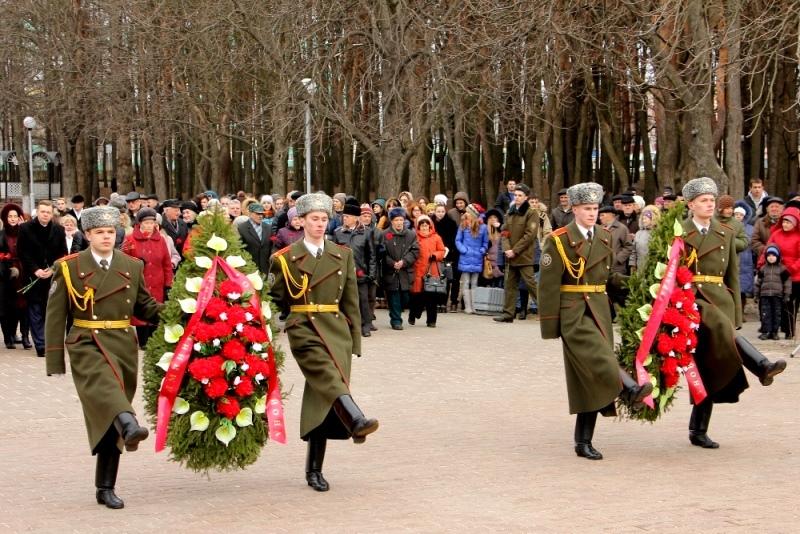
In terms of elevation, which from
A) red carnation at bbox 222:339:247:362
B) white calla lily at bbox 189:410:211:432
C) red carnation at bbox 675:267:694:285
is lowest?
white calla lily at bbox 189:410:211:432

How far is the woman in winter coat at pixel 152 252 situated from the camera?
53.9 ft

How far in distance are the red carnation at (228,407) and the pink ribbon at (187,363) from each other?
0.27m

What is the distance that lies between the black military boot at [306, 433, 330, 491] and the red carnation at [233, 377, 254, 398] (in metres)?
0.51

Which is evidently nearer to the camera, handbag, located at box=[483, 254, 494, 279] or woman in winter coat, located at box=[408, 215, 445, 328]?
woman in winter coat, located at box=[408, 215, 445, 328]

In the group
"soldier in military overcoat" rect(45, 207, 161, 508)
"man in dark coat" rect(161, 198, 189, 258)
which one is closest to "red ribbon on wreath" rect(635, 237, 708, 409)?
"soldier in military overcoat" rect(45, 207, 161, 508)

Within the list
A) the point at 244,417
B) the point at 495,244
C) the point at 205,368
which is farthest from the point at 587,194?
the point at 495,244

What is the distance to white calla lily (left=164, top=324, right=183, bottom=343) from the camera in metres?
8.57

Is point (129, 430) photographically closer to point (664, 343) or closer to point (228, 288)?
point (228, 288)

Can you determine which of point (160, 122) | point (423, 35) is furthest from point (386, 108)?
point (160, 122)

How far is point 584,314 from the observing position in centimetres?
984

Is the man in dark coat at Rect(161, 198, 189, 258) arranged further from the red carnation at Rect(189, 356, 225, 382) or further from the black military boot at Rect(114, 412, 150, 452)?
the black military boot at Rect(114, 412, 150, 452)

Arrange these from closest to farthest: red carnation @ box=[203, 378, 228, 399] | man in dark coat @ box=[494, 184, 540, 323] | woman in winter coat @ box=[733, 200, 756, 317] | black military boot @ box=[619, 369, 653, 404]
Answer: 1. red carnation @ box=[203, 378, 228, 399]
2. black military boot @ box=[619, 369, 653, 404]
3. woman in winter coat @ box=[733, 200, 756, 317]
4. man in dark coat @ box=[494, 184, 540, 323]

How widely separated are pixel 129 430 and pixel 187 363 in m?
0.68

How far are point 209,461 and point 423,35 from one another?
742 inches
